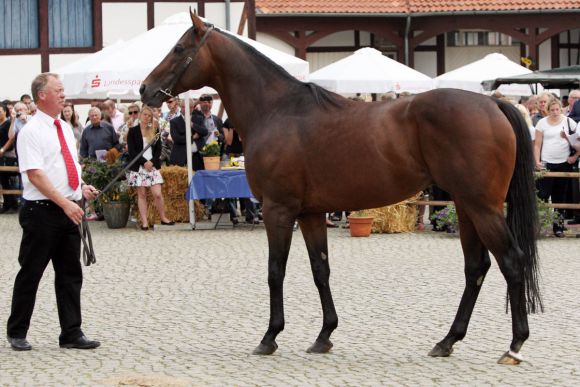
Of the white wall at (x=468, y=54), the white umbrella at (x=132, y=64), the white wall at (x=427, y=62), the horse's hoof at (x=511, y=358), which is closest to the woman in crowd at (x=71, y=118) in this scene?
the white umbrella at (x=132, y=64)

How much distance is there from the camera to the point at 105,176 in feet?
60.0

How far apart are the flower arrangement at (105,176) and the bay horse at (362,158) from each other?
31.5 feet

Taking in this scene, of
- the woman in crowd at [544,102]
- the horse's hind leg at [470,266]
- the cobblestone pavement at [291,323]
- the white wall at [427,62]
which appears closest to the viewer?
the cobblestone pavement at [291,323]

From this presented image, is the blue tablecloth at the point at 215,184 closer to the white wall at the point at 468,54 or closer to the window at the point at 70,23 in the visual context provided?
the window at the point at 70,23

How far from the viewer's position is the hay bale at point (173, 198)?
719 inches

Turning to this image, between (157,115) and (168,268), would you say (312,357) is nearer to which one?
(168,268)

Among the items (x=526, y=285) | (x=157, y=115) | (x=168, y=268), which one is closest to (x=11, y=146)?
(x=157, y=115)

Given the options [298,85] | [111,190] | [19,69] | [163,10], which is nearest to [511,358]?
[298,85]

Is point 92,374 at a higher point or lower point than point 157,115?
lower

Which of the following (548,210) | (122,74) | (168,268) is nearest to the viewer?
(168,268)

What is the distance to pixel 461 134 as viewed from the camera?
25.4ft

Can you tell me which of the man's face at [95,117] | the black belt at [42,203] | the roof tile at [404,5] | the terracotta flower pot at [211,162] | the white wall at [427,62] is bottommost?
the black belt at [42,203]

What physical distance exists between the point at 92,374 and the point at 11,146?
14.9m

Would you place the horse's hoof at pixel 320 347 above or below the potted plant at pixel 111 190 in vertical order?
below
